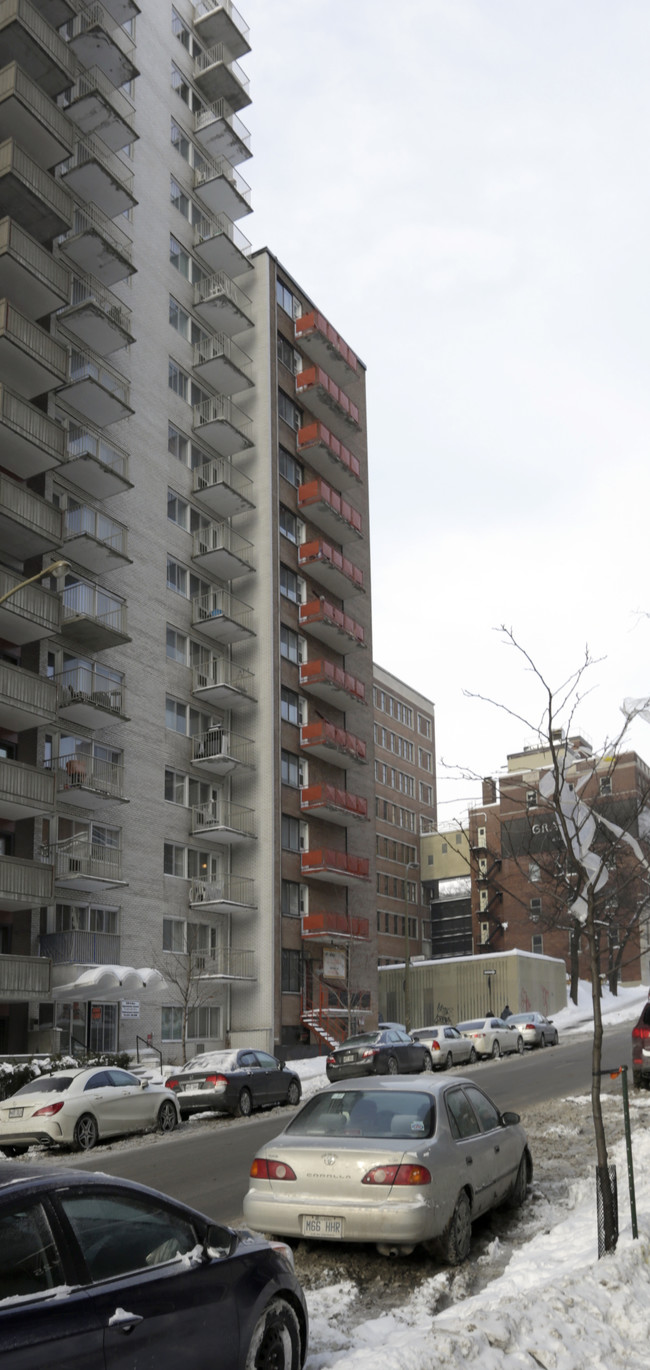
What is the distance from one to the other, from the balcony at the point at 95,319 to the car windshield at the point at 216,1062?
2213cm

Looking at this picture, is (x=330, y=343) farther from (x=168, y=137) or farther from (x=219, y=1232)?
(x=219, y=1232)

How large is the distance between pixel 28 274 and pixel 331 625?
68.6 feet

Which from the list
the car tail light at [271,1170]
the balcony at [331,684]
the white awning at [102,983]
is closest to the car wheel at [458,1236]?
the car tail light at [271,1170]

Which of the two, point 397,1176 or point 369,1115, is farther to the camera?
point 369,1115

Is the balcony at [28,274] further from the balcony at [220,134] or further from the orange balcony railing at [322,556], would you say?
the orange balcony railing at [322,556]

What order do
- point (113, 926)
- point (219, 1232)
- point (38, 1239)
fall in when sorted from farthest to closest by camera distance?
point (113, 926) < point (219, 1232) < point (38, 1239)

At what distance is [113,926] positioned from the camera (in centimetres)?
3528

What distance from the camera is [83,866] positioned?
3278cm

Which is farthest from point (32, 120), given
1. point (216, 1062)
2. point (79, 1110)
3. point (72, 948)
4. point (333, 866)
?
point (333, 866)

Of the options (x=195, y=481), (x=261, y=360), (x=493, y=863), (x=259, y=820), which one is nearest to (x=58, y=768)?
(x=259, y=820)

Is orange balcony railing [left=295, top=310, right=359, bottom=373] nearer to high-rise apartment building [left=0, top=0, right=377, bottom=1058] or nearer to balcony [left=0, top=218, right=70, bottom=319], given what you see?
high-rise apartment building [left=0, top=0, right=377, bottom=1058]

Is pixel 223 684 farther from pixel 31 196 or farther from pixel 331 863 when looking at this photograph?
pixel 31 196

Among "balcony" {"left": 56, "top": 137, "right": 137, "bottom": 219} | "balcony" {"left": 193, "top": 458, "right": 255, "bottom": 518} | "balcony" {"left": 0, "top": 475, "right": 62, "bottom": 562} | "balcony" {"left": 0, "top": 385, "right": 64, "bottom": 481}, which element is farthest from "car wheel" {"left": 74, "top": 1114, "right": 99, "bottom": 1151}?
"balcony" {"left": 56, "top": 137, "right": 137, "bottom": 219}

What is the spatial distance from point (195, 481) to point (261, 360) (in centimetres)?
772
